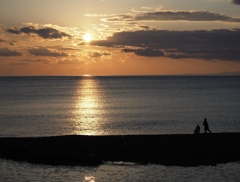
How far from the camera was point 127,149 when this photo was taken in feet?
111

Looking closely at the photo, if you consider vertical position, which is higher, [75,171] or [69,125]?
[69,125]

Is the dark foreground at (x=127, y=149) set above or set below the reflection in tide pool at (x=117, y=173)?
above

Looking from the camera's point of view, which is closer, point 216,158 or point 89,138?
point 216,158

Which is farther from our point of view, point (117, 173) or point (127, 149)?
point (127, 149)

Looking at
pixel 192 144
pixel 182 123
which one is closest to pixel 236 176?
pixel 192 144

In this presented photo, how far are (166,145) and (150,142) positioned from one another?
1.45 m

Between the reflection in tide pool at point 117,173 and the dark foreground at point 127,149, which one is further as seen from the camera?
the dark foreground at point 127,149

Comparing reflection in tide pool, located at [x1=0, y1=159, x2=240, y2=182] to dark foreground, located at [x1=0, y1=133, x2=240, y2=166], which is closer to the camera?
reflection in tide pool, located at [x1=0, y1=159, x2=240, y2=182]

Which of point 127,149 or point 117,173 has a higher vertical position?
point 127,149

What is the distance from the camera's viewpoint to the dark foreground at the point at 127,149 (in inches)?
1236

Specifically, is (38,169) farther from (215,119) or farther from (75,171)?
(215,119)

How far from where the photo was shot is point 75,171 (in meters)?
28.6

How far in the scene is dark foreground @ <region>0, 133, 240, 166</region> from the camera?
103ft

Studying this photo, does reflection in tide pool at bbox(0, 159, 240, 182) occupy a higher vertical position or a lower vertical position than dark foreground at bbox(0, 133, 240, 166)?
lower
